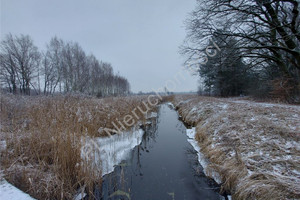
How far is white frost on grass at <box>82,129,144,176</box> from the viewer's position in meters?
2.33

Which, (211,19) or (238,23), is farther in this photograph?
(211,19)

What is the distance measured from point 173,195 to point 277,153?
192cm

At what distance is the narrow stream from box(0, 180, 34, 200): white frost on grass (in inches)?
38.3

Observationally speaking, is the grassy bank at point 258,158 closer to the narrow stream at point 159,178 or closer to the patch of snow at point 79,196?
the narrow stream at point 159,178

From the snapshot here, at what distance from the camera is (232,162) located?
83.0 inches

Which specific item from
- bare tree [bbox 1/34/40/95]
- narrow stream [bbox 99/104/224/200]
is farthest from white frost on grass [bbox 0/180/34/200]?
bare tree [bbox 1/34/40/95]

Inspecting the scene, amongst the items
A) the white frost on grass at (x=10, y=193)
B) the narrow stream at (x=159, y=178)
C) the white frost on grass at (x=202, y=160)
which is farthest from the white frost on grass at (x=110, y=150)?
the white frost on grass at (x=202, y=160)

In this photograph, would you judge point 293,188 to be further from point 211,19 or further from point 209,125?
point 211,19

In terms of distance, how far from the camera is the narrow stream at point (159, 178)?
193cm

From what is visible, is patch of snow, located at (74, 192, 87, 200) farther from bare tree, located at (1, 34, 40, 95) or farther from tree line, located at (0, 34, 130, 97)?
bare tree, located at (1, 34, 40, 95)

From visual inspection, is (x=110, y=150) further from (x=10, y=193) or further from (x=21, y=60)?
(x=21, y=60)

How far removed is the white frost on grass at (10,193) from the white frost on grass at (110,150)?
820mm

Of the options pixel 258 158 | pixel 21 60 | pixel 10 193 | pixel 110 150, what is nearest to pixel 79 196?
pixel 10 193

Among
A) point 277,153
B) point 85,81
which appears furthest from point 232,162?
point 85,81
